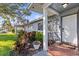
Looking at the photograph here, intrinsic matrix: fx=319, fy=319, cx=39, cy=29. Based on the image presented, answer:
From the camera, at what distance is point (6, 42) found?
8.67 meters

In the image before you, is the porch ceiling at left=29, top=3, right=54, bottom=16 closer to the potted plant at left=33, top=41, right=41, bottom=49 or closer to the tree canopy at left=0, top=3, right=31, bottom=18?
the tree canopy at left=0, top=3, right=31, bottom=18

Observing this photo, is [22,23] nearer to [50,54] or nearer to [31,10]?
[31,10]

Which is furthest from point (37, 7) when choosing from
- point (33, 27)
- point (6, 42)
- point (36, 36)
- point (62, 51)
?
point (62, 51)

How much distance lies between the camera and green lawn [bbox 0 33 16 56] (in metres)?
8.60

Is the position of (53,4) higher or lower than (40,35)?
higher

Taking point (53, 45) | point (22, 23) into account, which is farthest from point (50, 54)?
point (22, 23)

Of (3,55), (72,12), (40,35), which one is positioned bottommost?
(3,55)

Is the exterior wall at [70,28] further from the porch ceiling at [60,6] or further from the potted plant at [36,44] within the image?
the potted plant at [36,44]

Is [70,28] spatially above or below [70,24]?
below

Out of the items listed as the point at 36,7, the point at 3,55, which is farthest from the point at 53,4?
the point at 3,55

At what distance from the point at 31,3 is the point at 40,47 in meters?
1.25

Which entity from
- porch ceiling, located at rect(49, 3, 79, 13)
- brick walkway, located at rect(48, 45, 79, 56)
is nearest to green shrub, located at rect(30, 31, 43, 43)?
brick walkway, located at rect(48, 45, 79, 56)

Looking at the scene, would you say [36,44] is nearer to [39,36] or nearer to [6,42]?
[39,36]

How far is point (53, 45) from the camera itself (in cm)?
874
